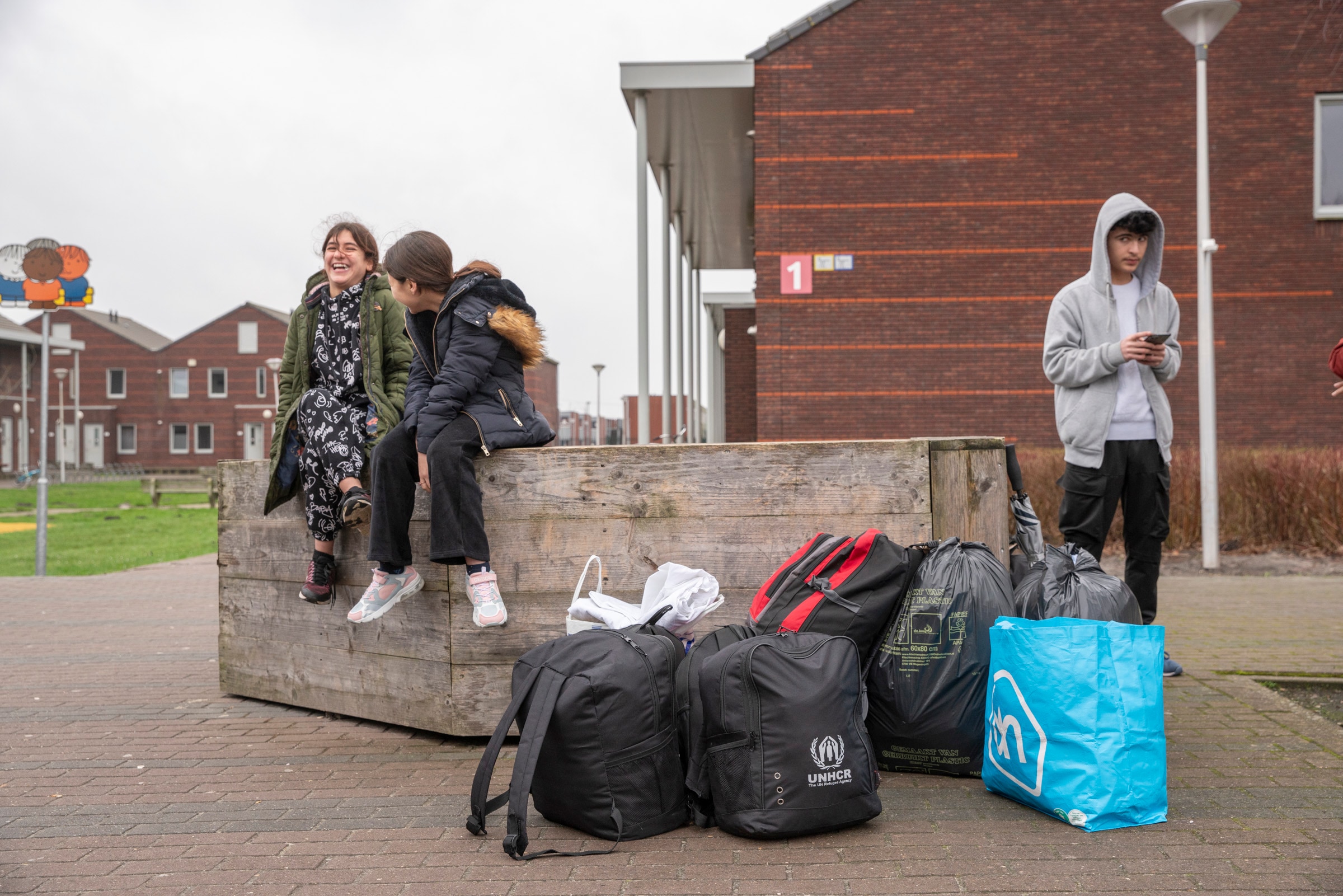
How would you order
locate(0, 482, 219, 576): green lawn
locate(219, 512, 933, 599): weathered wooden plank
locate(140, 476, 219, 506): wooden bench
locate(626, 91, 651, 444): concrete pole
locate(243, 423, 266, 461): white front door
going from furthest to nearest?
locate(243, 423, 266, 461): white front door, locate(140, 476, 219, 506): wooden bench, locate(0, 482, 219, 576): green lawn, locate(626, 91, 651, 444): concrete pole, locate(219, 512, 933, 599): weathered wooden plank

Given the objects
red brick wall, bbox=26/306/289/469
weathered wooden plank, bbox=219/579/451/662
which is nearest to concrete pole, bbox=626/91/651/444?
weathered wooden plank, bbox=219/579/451/662

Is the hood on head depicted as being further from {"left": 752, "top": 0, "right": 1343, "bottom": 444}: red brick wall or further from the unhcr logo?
{"left": 752, "top": 0, "right": 1343, "bottom": 444}: red brick wall

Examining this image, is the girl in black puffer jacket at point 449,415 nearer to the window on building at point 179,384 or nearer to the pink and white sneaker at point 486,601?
the pink and white sneaker at point 486,601

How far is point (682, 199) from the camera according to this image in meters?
19.2

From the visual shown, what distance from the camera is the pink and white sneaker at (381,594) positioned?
3898 millimetres

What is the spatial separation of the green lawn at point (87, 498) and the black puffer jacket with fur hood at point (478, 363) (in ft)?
73.3

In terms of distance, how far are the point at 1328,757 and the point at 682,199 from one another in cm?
1679

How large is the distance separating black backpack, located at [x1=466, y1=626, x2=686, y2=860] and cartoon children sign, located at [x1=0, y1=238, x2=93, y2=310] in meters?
10.4

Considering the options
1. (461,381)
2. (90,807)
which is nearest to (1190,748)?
(461,381)

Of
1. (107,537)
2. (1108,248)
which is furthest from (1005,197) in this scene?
(107,537)

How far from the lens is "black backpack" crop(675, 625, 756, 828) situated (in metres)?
2.97

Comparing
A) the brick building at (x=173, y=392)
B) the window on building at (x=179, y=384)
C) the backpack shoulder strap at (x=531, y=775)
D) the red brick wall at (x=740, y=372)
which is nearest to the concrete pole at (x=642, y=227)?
the backpack shoulder strap at (x=531, y=775)

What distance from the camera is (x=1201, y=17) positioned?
8.62 m

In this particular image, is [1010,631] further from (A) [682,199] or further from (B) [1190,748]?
(A) [682,199]
